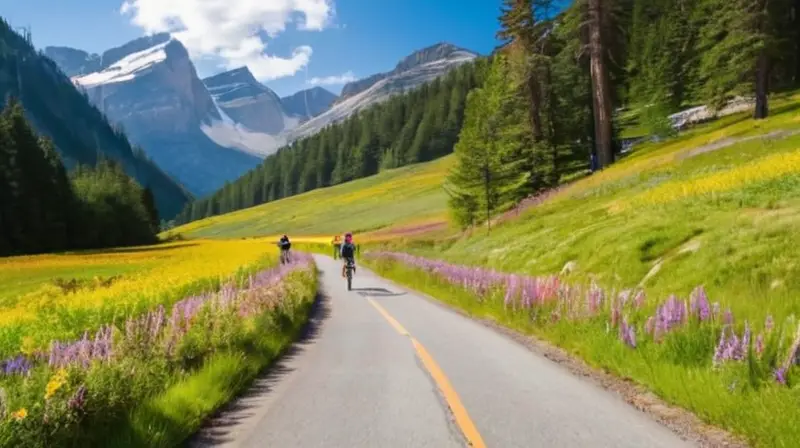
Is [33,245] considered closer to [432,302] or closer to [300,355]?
[432,302]

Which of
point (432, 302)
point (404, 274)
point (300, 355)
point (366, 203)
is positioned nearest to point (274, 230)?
point (366, 203)

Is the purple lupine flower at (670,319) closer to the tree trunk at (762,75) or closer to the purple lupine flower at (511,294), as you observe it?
the purple lupine flower at (511,294)

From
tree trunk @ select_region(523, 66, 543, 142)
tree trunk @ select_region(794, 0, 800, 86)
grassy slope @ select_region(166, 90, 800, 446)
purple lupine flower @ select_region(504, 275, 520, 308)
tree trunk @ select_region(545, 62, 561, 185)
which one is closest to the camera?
grassy slope @ select_region(166, 90, 800, 446)

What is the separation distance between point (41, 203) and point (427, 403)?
7061 cm

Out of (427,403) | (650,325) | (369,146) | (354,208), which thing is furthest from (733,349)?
(369,146)

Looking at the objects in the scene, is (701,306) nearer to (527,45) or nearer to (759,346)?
(759,346)

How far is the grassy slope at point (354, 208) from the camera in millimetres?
84125

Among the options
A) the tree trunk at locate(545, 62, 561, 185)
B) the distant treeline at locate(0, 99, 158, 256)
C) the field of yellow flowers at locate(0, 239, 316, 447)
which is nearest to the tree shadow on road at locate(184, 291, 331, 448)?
the field of yellow flowers at locate(0, 239, 316, 447)

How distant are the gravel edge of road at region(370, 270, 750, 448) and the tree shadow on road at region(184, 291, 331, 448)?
409 centimetres

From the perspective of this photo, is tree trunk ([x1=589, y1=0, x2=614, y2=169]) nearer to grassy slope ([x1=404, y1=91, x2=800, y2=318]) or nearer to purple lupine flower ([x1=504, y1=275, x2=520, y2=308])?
grassy slope ([x1=404, y1=91, x2=800, y2=318])

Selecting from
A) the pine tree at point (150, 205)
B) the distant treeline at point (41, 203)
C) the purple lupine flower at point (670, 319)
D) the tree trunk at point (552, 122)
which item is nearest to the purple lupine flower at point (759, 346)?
the purple lupine flower at point (670, 319)

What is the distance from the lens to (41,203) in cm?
6569

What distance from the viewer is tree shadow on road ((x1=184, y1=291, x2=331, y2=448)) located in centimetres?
582

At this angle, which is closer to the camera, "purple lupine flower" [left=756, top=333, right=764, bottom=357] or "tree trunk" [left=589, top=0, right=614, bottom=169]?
"purple lupine flower" [left=756, top=333, right=764, bottom=357]
